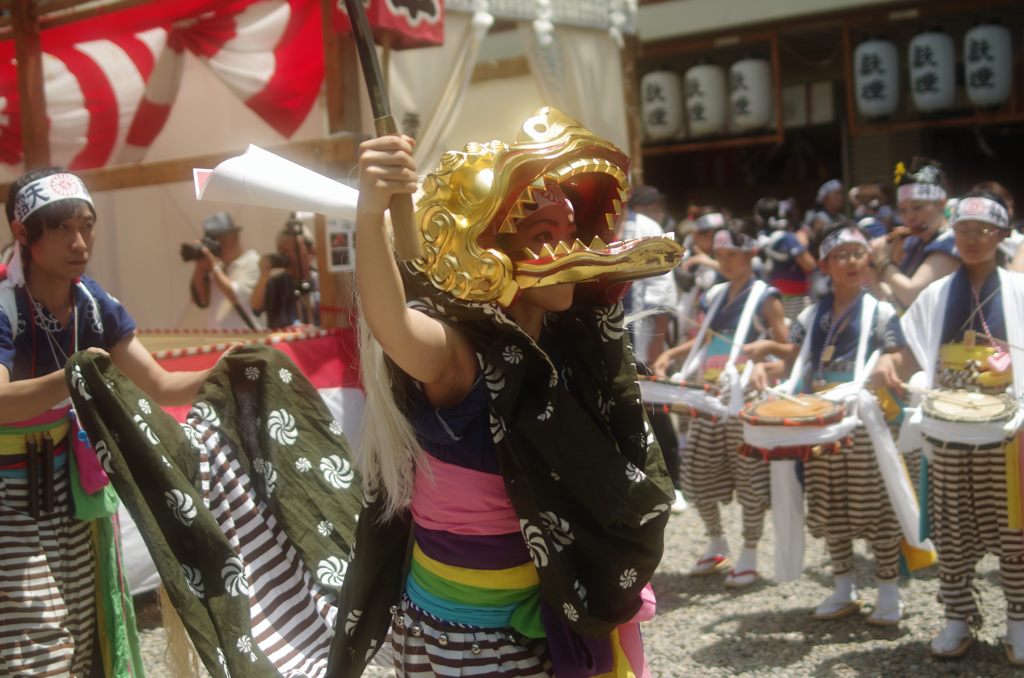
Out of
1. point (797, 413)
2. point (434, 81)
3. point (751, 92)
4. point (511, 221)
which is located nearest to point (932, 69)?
point (751, 92)

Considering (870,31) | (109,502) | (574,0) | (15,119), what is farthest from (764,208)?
(109,502)

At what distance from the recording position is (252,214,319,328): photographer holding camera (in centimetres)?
747

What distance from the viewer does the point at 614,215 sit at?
2227 millimetres

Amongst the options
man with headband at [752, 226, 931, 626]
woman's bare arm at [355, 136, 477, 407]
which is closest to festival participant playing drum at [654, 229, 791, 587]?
man with headband at [752, 226, 931, 626]

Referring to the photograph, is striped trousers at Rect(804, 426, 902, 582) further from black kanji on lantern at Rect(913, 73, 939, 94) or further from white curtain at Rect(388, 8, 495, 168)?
black kanji on lantern at Rect(913, 73, 939, 94)

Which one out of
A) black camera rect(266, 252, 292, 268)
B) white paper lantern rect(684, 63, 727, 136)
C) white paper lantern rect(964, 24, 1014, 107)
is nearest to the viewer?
black camera rect(266, 252, 292, 268)

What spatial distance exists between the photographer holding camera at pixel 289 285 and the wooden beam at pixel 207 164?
3.39 ft

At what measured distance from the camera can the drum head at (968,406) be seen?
3814 mm

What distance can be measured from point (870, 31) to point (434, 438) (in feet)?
38.0

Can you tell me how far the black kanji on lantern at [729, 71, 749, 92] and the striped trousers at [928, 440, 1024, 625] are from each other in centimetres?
915

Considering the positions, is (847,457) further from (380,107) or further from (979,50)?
(979,50)

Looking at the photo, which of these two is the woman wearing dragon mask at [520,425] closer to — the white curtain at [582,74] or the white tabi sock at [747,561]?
the white tabi sock at [747,561]

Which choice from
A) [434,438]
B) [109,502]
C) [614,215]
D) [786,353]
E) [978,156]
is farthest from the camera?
[978,156]

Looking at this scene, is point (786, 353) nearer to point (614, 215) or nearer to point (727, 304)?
point (727, 304)
